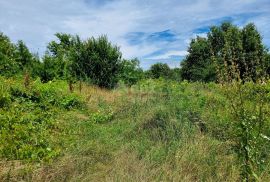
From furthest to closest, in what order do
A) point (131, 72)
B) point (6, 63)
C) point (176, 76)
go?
point (176, 76), point (131, 72), point (6, 63)

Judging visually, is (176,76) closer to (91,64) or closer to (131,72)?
(131,72)

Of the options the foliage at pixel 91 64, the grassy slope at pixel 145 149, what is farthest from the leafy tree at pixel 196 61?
the grassy slope at pixel 145 149

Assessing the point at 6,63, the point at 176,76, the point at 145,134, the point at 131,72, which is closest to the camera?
the point at 145,134

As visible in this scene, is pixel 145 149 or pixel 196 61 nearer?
pixel 145 149

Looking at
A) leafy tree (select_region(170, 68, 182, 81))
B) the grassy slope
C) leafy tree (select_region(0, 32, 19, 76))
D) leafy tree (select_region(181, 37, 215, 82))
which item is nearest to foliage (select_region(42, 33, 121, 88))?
leafy tree (select_region(0, 32, 19, 76))

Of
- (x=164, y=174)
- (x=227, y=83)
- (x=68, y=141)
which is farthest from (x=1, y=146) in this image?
(x=227, y=83)

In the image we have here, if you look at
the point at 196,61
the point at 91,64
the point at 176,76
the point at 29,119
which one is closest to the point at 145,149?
the point at 29,119

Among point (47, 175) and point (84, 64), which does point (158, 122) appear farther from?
point (84, 64)

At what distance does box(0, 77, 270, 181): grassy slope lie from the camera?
164 inches

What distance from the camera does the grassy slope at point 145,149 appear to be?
4166 millimetres

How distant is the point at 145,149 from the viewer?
16.9 ft

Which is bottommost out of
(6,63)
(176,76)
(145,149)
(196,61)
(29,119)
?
(145,149)

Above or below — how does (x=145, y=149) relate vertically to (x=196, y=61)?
below

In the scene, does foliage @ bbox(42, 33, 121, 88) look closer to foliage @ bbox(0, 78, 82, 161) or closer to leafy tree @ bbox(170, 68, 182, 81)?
leafy tree @ bbox(170, 68, 182, 81)
